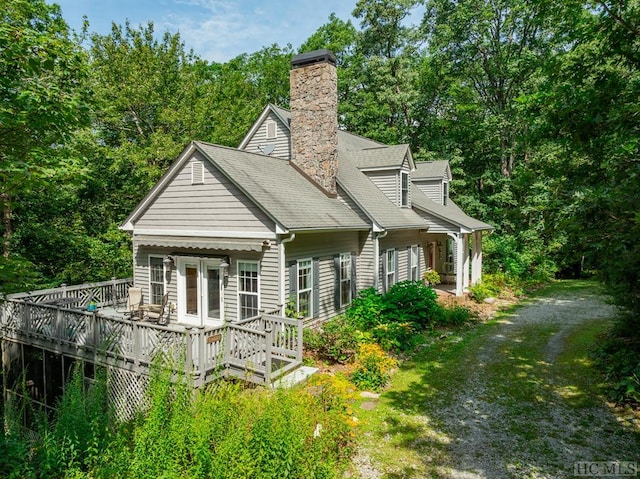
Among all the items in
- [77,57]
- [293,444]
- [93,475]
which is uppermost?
[77,57]

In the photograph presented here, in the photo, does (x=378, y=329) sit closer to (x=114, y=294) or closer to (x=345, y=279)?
(x=345, y=279)

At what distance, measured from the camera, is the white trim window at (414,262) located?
1770cm

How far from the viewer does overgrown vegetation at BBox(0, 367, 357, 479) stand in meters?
4.54

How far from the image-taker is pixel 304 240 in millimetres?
11578

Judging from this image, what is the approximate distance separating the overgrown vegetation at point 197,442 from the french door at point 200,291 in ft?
18.8

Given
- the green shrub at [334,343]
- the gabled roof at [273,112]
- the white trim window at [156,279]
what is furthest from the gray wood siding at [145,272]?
the gabled roof at [273,112]

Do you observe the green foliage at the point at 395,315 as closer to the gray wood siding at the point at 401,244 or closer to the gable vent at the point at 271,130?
the gray wood siding at the point at 401,244

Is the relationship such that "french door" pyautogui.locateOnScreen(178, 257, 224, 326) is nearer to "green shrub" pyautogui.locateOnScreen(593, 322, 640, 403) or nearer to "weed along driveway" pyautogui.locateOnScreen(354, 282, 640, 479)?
"weed along driveway" pyautogui.locateOnScreen(354, 282, 640, 479)

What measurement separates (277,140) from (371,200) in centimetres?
467

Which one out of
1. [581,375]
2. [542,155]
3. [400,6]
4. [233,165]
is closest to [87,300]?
[233,165]

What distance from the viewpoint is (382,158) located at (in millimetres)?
17359

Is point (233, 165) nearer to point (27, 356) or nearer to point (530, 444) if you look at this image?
point (27, 356)

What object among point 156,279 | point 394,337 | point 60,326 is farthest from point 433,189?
point 60,326

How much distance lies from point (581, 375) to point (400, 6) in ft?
100
